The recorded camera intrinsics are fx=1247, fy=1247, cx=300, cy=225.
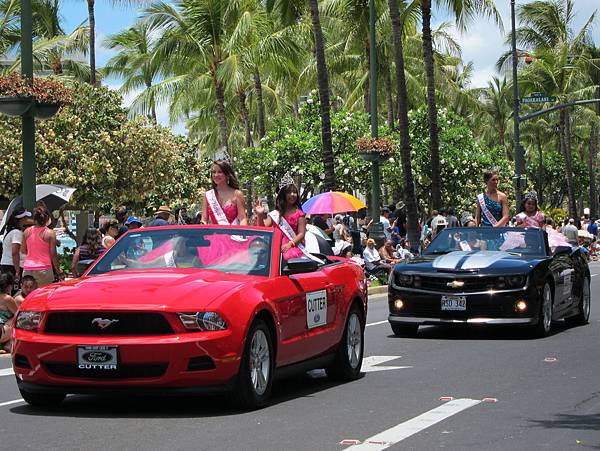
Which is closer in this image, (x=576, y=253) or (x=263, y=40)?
(x=576, y=253)

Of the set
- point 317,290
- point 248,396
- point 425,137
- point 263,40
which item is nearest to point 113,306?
point 248,396

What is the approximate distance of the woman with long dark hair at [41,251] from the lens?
15891 millimetres

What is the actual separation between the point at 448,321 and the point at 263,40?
2872 centimetres

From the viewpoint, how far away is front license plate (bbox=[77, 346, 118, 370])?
8.56 meters

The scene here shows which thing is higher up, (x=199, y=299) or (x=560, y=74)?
(x=560, y=74)

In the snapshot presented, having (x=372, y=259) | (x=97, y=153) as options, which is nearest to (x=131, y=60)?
(x=97, y=153)

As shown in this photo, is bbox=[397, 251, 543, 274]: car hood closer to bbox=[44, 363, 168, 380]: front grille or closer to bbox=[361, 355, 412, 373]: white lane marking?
bbox=[361, 355, 412, 373]: white lane marking

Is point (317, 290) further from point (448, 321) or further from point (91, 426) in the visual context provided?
point (448, 321)

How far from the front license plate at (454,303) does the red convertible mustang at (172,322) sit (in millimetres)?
5146

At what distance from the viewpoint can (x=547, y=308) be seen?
15.4 metres

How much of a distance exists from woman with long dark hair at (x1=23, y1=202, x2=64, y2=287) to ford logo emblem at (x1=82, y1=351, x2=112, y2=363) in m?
7.44

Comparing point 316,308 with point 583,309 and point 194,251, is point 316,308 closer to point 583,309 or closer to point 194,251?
point 194,251

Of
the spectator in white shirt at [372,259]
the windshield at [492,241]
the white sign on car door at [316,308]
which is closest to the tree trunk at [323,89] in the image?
the spectator in white shirt at [372,259]

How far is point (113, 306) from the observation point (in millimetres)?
8609
